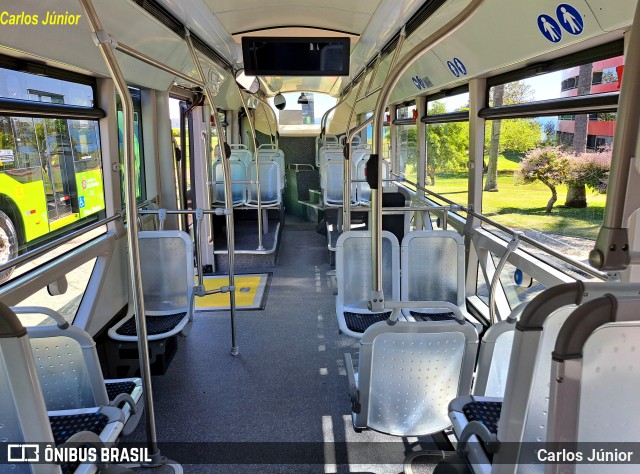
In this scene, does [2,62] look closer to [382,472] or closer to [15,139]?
[15,139]

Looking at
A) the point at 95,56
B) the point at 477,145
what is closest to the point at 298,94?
the point at 477,145

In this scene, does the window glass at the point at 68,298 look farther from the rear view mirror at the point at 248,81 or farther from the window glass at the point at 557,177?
the rear view mirror at the point at 248,81

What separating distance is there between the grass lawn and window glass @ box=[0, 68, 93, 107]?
3.13m

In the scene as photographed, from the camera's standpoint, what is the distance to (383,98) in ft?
6.36

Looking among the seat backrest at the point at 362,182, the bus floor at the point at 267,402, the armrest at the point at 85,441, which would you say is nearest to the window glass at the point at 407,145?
the seat backrest at the point at 362,182

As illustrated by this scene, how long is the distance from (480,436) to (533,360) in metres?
0.45

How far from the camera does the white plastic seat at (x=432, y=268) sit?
359 cm

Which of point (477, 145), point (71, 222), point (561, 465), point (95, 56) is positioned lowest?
point (561, 465)

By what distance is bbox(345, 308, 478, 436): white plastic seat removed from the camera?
2143 millimetres

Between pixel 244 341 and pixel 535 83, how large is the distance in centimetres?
307

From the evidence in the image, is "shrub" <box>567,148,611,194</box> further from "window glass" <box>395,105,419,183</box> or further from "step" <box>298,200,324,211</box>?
"step" <box>298,200,324,211</box>

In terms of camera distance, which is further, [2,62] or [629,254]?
[2,62]

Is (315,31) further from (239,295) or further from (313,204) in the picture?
(313,204)

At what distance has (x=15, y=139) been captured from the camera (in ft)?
9.01
